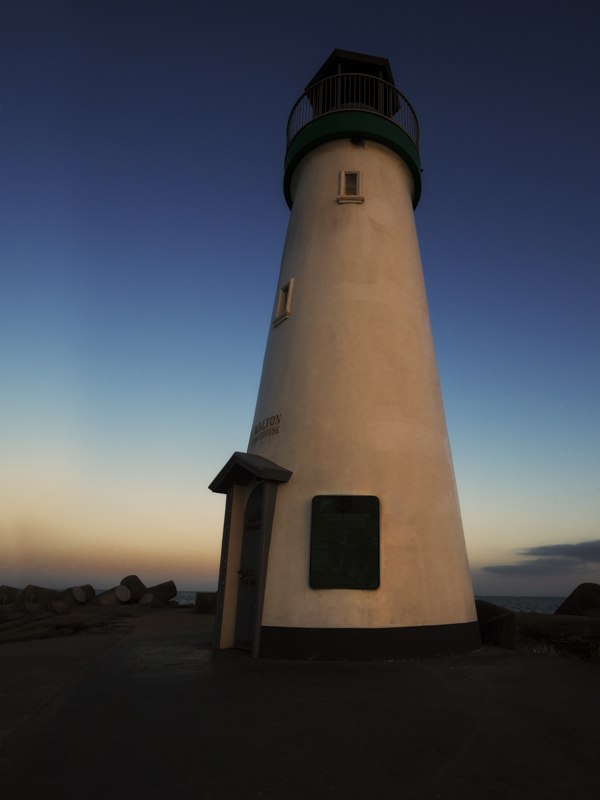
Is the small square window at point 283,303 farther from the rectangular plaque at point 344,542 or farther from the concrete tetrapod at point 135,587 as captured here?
the concrete tetrapod at point 135,587

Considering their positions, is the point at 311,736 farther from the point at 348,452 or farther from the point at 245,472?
the point at 245,472

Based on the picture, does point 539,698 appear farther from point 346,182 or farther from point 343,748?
point 346,182

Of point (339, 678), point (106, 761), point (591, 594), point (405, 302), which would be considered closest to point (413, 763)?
point (106, 761)

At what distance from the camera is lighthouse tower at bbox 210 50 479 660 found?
8.21m

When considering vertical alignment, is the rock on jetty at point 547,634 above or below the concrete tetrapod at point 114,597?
below

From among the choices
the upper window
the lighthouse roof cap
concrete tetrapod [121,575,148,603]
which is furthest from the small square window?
concrete tetrapod [121,575,148,603]

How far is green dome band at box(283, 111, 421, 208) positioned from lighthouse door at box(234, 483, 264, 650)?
Result: 26.4 feet

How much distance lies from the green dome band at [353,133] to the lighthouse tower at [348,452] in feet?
0.11

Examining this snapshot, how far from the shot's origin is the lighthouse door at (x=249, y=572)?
346 inches

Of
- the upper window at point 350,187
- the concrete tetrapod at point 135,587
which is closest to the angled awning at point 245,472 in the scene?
the upper window at point 350,187

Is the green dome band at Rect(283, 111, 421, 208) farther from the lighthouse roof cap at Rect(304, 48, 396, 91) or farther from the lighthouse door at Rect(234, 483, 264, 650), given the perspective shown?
the lighthouse door at Rect(234, 483, 264, 650)

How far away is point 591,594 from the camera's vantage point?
37.8 ft

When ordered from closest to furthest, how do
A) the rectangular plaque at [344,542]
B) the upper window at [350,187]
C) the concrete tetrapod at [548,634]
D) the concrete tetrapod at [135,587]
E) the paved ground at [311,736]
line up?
the paved ground at [311,736], the rectangular plaque at [344,542], the concrete tetrapod at [548,634], the upper window at [350,187], the concrete tetrapod at [135,587]

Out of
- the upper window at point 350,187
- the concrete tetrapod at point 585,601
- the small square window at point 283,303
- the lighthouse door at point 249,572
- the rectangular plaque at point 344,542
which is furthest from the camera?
the concrete tetrapod at point 585,601
